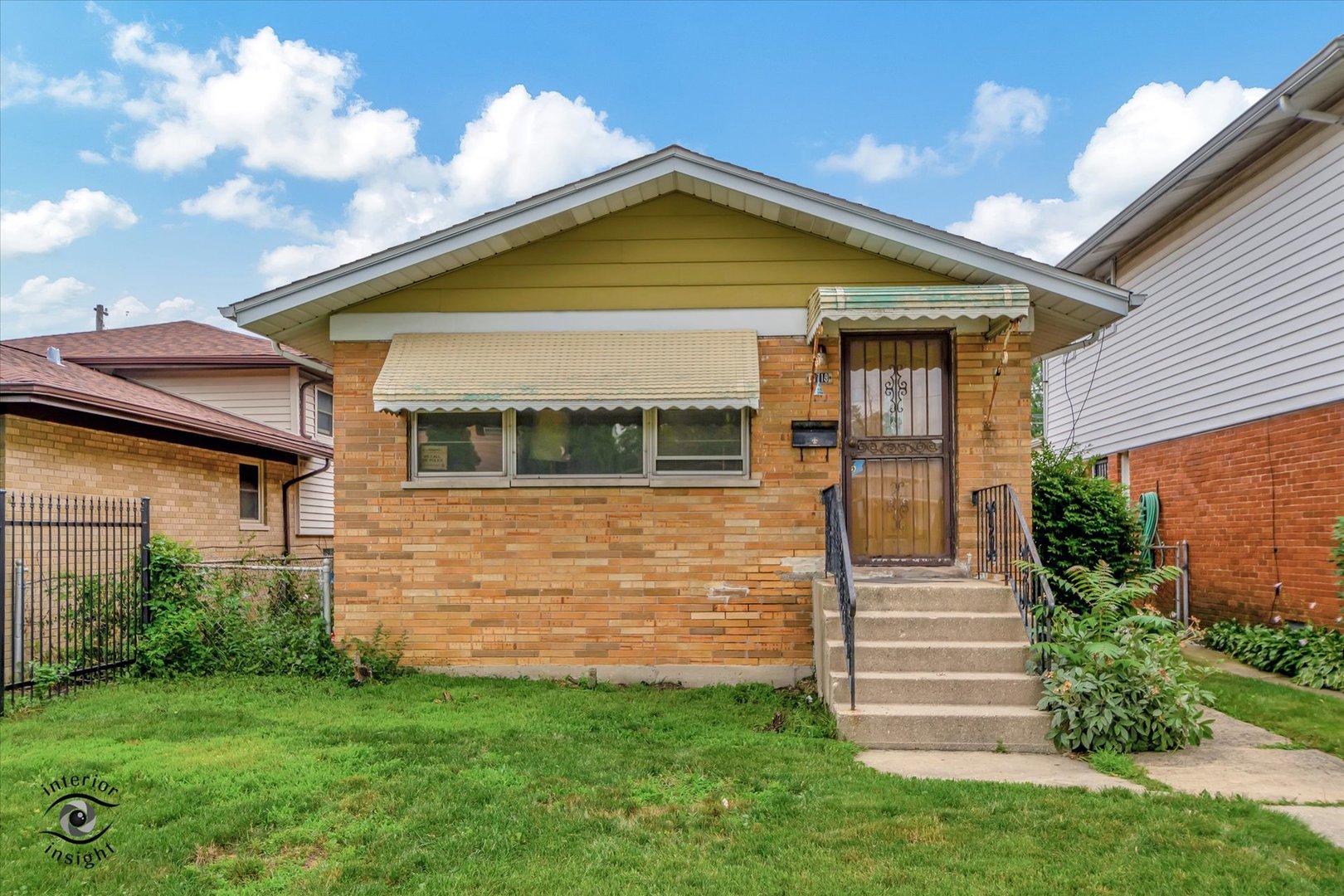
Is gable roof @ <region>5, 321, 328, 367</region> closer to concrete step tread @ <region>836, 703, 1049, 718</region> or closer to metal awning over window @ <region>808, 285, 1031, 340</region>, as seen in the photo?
metal awning over window @ <region>808, 285, 1031, 340</region>

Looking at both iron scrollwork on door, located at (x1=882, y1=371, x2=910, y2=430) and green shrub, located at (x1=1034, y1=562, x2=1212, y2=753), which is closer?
green shrub, located at (x1=1034, y1=562, x2=1212, y2=753)

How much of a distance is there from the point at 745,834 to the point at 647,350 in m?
4.53

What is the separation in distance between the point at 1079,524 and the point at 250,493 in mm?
13061

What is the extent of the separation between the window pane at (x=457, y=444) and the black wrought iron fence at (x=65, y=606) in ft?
10.00

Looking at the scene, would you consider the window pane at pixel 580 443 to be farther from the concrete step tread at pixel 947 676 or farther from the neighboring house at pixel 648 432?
the concrete step tread at pixel 947 676

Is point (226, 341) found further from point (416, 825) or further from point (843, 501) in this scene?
point (416, 825)

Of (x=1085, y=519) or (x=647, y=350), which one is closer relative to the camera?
(x=647, y=350)

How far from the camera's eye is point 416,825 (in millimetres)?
4082

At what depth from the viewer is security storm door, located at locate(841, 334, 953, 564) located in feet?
25.2

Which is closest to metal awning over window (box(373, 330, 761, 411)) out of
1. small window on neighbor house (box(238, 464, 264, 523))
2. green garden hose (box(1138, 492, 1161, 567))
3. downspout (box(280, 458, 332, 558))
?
small window on neighbor house (box(238, 464, 264, 523))

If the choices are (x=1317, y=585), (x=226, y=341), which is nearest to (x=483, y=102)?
(x=226, y=341)

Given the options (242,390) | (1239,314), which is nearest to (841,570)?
(1239,314)

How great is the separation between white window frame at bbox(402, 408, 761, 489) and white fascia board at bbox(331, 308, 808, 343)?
830 millimetres

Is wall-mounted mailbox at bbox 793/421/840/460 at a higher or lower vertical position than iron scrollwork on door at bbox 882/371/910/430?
lower
